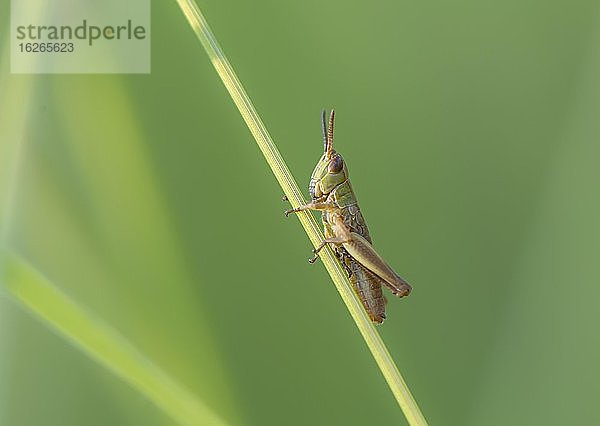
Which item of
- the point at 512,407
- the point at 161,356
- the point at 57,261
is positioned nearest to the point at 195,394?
the point at 161,356

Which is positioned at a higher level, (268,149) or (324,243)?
(268,149)

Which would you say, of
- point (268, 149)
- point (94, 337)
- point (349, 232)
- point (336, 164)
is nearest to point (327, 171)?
point (336, 164)

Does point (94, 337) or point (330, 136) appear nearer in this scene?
point (94, 337)

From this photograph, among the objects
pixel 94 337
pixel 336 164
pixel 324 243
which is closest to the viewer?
pixel 94 337

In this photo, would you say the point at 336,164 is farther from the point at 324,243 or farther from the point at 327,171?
the point at 324,243

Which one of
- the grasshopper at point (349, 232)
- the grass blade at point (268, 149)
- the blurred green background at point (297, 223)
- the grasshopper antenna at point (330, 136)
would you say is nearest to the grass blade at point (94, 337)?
the blurred green background at point (297, 223)

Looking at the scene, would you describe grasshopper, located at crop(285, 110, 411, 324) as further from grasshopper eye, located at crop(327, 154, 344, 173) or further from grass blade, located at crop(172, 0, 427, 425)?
grass blade, located at crop(172, 0, 427, 425)
